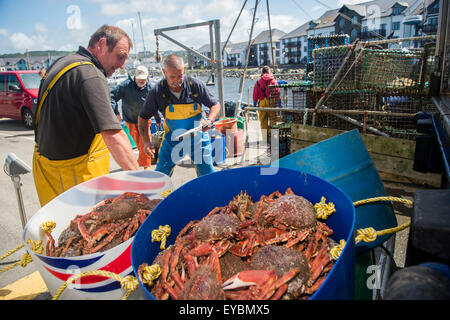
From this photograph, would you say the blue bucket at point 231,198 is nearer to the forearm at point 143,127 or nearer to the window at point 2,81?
the forearm at point 143,127

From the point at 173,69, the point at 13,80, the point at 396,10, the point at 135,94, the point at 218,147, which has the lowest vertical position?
the point at 218,147

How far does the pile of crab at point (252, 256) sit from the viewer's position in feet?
3.53

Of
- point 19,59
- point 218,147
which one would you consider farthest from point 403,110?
point 19,59

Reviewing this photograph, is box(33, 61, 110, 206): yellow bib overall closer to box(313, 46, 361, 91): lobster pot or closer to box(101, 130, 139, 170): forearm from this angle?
box(101, 130, 139, 170): forearm

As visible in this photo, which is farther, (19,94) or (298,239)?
(19,94)

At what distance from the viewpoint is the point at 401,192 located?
4691 mm

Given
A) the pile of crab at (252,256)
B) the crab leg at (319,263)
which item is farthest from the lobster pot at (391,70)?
the crab leg at (319,263)

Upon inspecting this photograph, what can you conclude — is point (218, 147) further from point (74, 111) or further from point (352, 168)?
point (352, 168)

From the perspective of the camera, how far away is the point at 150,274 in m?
1.16

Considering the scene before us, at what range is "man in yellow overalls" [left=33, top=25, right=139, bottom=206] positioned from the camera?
7.11 ft

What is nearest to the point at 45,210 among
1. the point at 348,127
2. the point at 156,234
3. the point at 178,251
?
the point at 156,234

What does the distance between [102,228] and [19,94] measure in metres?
13.5

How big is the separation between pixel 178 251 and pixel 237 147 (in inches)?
233
